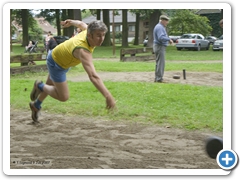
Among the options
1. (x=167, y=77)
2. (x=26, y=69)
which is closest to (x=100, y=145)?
(x=26, y=69)

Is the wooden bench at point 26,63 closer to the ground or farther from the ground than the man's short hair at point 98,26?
closer to the ground

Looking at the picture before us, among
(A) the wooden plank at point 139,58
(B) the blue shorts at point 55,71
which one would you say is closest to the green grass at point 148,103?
(B) the blue shorts at point 55,71

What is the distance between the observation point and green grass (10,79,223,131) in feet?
21.6

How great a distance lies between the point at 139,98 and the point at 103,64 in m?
5.58

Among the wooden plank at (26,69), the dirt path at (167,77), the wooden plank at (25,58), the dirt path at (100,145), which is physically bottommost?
the dirt path at (100,145)

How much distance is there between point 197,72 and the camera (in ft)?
41.5

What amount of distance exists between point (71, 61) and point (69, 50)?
0.66 ft

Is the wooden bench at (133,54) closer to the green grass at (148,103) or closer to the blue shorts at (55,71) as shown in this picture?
the green grass at (148,103)

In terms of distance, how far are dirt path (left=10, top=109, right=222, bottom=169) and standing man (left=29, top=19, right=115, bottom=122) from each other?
0.53 m
